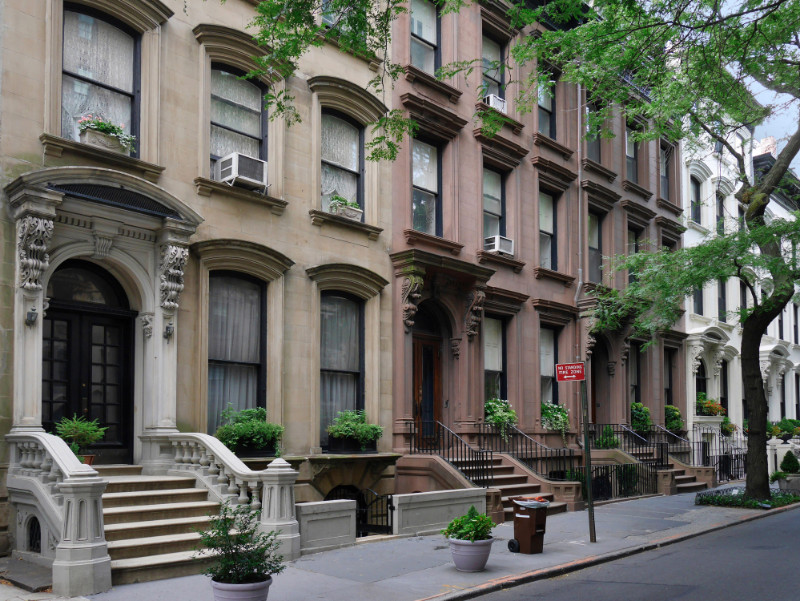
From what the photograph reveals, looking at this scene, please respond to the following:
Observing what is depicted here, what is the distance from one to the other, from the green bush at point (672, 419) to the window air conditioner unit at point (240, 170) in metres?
18.2

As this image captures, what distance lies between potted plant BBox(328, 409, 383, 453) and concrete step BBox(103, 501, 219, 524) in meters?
4.16

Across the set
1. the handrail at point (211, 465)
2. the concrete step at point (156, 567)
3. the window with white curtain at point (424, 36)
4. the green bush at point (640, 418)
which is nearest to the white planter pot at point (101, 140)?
the handrail at point (211, 465)

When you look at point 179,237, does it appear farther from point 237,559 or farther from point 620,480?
point 620,480

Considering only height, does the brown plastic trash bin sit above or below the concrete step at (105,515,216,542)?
below

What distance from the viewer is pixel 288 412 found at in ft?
48.9

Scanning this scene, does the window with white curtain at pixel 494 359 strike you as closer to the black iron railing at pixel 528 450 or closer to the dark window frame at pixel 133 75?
the black iron railing at pixel 528 450

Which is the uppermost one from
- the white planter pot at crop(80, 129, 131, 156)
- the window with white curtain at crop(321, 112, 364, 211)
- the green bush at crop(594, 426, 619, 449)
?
the window with white curtain at crop(321, 112, 364, 211)

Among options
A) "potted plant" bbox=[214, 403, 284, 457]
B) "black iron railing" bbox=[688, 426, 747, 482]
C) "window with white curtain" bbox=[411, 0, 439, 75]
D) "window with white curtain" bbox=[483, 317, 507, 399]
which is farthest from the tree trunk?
"potted plant" bbox=[214, 403, 284, 457]

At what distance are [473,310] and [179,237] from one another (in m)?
7.94

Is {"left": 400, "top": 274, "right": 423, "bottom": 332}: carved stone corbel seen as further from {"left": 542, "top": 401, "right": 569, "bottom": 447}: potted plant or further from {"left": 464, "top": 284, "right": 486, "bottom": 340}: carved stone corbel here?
{"left": 542, "top": 401, "right": 569, "bottom": 447}: potted plant

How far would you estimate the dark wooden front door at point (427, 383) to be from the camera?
1822 cm

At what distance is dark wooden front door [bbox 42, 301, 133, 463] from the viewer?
11883 millimetres

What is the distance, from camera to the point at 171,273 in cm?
1272

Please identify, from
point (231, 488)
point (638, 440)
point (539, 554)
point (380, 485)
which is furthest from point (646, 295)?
point (231, 488)
